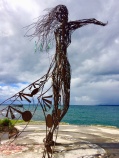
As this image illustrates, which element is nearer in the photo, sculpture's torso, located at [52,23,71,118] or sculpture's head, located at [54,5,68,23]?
sculpture's torso, located at [52,23,71,118]

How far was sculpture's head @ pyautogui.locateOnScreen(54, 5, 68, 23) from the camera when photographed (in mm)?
6575

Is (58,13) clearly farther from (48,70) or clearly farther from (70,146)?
(70,146)

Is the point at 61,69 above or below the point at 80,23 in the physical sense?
below

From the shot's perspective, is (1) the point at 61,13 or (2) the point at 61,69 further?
(1) the point at 61,13

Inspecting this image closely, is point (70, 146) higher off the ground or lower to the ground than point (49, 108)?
lower

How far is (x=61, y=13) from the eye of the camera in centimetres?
667

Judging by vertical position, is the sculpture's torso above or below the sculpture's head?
below

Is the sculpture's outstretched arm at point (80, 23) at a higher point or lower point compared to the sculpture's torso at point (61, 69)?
higher

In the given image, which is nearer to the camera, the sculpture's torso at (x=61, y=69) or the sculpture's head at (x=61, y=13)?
the sculpture's torso at (x=61, y=69)

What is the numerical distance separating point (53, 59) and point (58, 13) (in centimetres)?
130

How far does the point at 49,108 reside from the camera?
220 inches

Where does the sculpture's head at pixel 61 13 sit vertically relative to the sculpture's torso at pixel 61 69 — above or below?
above

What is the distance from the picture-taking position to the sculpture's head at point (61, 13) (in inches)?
259

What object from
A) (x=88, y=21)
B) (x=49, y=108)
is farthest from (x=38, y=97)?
(x=88, y=21)
